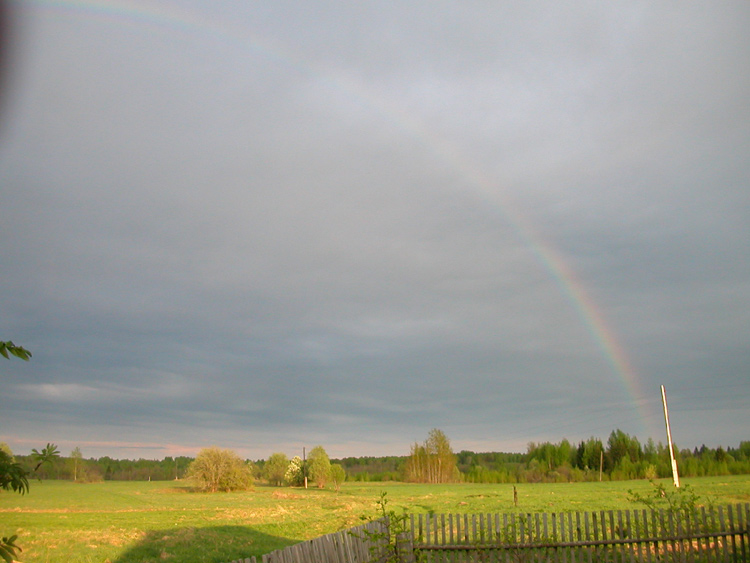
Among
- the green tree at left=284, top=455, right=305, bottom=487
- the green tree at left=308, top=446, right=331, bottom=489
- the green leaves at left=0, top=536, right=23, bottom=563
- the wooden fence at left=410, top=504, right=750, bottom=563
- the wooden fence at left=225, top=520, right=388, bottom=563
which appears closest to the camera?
the green leaves at left=0, top=536, right=23, bottom=563


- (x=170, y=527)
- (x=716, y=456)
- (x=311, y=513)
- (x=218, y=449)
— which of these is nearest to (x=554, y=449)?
(x=716, y=456)

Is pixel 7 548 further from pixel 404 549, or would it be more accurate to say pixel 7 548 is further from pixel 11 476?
pixel 404 549

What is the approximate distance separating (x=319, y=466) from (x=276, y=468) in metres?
15.9

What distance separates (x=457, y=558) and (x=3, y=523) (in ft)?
89.1

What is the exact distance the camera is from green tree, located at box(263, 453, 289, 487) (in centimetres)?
9406

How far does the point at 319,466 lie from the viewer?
8181 cm

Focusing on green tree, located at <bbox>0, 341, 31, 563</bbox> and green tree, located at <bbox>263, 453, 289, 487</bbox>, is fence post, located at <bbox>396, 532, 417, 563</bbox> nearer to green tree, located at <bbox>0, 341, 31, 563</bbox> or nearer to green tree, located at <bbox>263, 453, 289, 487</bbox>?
green tree, located at <bbox>0, 341, 31, 563</bbox>

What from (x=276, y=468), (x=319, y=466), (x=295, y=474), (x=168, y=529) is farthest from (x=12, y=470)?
(x=276, y=468)

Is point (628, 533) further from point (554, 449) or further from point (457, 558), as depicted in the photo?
point (554, 449)

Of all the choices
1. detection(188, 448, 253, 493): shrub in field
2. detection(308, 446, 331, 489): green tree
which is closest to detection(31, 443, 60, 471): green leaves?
detection(188, 448, 253, 493): shrub in field

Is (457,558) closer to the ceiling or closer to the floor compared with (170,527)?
closer to the ceiling

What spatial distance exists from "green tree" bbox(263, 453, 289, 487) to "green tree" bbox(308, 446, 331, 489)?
11809 millimetres

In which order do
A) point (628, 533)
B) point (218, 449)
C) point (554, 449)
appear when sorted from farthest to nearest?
point (554, 449), point (218, 449), point (628, 533)

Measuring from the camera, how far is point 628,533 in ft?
35.8
